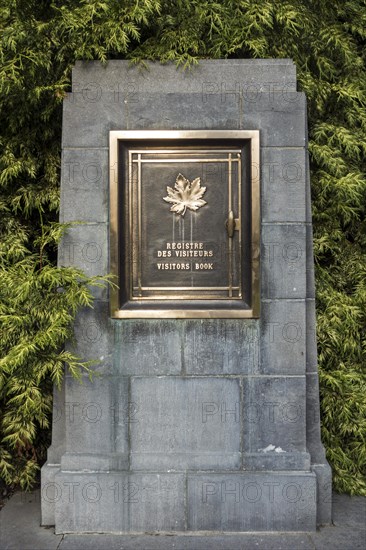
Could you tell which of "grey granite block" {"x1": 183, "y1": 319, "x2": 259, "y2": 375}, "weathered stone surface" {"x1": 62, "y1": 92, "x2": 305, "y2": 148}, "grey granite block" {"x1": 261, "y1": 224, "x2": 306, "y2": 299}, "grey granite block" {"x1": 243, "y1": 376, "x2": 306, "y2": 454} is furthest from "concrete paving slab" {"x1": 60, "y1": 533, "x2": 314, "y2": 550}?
"weathered stone surface" {"x1": 62, "y1": 92, "x2": 305, "y2": 148}

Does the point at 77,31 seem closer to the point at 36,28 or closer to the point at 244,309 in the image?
the point at 36,28

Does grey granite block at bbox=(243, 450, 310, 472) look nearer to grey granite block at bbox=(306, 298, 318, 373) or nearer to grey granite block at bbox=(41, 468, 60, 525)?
grey granite block at bbox=(306, 298, 318, 373)

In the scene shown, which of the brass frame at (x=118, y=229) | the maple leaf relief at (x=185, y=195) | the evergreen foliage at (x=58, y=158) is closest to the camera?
the evergreen foliage at (x=58, y=158)

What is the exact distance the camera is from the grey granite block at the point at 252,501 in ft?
17.4

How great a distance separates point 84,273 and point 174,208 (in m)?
1.07

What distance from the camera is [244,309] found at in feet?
17.7

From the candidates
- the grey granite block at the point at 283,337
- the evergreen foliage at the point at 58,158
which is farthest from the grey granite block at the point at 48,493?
the grey granite block at the point at 283,337

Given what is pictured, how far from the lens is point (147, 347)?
5.40 meters

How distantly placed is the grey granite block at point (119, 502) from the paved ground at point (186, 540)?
3.8 inches

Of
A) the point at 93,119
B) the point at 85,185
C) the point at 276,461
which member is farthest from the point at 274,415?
the point at 93,119

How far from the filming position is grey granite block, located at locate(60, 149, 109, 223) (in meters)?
5.41

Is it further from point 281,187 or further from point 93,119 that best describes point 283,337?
point 93,119

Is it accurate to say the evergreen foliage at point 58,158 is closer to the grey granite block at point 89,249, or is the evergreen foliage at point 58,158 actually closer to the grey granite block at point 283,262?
the grey granite block at point 89,249

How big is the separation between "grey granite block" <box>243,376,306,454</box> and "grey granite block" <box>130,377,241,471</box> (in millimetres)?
115
